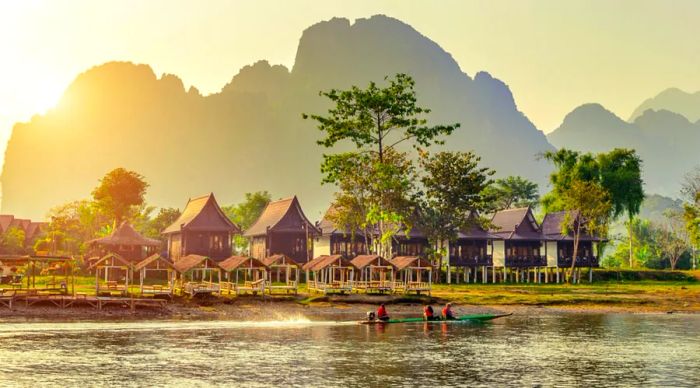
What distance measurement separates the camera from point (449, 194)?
3263 inches

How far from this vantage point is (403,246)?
91.2m

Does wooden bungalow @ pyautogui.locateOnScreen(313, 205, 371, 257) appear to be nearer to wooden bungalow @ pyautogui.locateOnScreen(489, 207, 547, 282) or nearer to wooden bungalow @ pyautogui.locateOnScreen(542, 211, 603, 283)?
wooden bungalow @ pyautogui.locateOnScreen(489, 207, 547, 282)

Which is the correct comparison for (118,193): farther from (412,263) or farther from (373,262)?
(412,263)

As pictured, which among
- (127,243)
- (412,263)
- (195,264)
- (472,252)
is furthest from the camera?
(472,252)

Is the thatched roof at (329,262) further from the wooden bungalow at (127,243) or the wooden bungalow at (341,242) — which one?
the wooden bungalow at (341,242)

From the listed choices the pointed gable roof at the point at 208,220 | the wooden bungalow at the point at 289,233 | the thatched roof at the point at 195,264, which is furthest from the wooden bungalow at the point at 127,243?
the thatched roof at the point at 195,264

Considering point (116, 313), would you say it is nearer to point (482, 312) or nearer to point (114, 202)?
point (482, 312)

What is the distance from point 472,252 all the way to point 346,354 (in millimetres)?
61582

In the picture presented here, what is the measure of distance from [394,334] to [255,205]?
100 meters

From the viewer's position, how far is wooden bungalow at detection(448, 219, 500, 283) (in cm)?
9188

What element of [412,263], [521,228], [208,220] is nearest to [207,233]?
[208,220]

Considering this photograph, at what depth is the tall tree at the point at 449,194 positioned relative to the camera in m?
82.7

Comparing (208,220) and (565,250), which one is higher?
(208,220)

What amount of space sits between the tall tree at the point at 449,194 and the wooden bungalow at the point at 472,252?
7.49 metres
